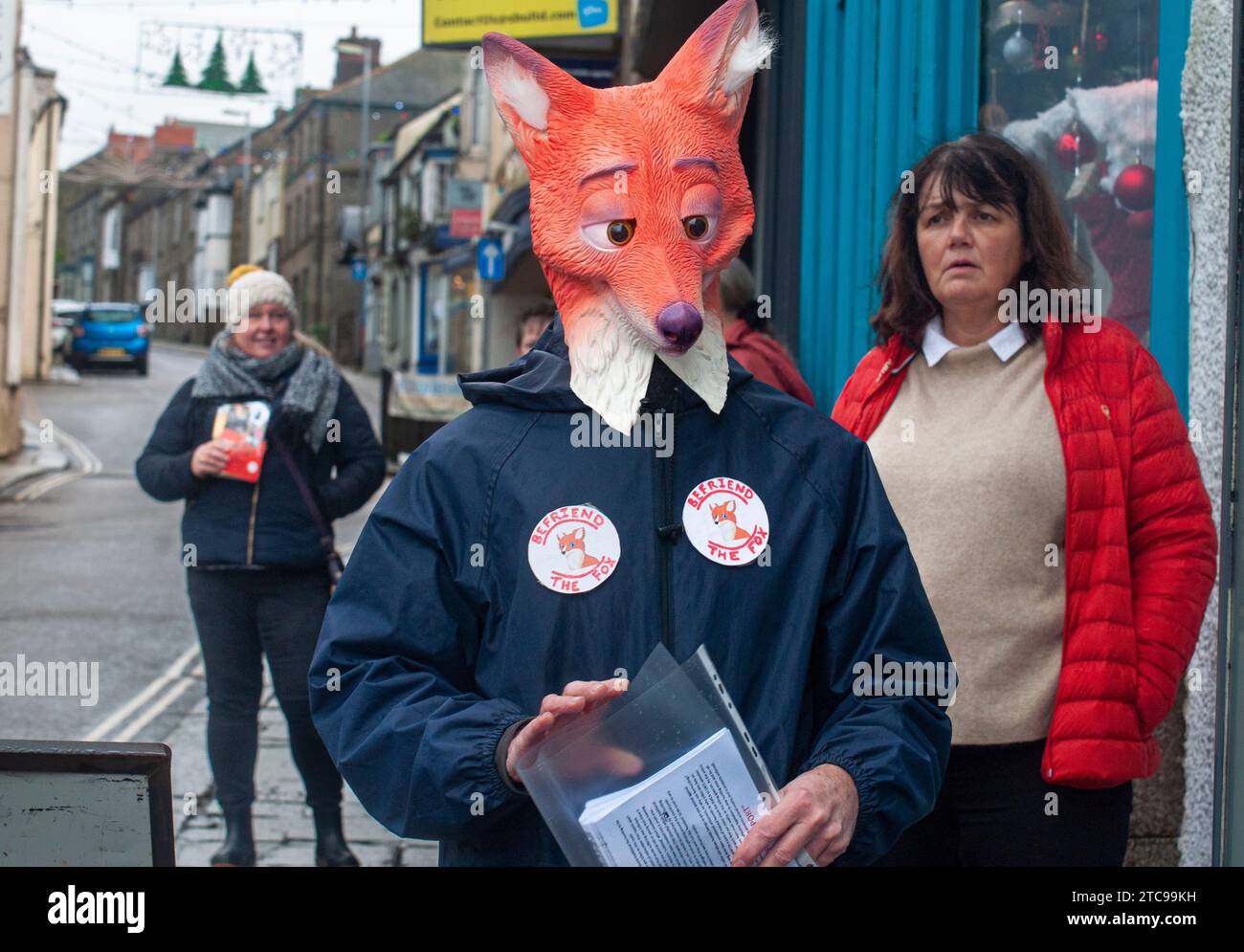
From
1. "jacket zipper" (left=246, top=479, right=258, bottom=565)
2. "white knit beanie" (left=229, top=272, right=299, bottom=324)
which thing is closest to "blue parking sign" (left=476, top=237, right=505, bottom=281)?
"white knit beanie" (left=229, top=272, right=299, bottom=324)

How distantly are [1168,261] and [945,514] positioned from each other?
130 cm

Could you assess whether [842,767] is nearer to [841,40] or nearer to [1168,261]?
[1168,261]

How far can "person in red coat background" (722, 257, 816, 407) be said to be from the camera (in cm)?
434

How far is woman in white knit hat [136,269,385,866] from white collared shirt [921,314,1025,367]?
2.65m

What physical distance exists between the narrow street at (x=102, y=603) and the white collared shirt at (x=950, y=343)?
14.9ft

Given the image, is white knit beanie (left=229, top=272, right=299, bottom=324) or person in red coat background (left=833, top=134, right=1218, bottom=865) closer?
person in red coat background (left=833, top=134, right=1218, bottom=865)

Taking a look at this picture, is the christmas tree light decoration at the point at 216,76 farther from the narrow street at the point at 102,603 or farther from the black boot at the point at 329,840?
the black boot at the point at 329,840

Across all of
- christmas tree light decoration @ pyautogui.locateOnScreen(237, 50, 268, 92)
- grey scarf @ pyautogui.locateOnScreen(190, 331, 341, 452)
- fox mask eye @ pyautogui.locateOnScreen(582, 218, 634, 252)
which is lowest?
grey scarf @ pyautogui.locateOnScreen(190, 331, 341, 452)

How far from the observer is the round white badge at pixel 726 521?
6.50 ft

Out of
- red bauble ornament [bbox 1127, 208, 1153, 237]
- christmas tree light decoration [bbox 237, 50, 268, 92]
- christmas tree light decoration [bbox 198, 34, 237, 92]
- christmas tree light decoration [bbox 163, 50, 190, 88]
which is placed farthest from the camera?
christmas tree light decoration [bbox 237, 50, 268, 92]

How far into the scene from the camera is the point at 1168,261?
3.73m

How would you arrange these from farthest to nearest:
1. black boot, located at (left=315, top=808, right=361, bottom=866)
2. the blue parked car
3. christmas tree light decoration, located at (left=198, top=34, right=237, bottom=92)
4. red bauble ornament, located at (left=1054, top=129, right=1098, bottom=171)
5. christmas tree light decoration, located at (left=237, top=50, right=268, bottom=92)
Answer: the blue parked car → christmas tree light decoration, located at (left=237, top=50, right=268, bottom=92) → christmas tree light decoration, located at (left=198, top=34, right=237, bottom=92) → black boot, located at (left=315, top=808, right=361, bottom=866) → red bauble ornament, located at (left=1054, top=129, right=1098, bottom=171)

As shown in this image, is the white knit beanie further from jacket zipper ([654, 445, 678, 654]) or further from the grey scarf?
jacket zipper ([654, 445, 678, 654])
